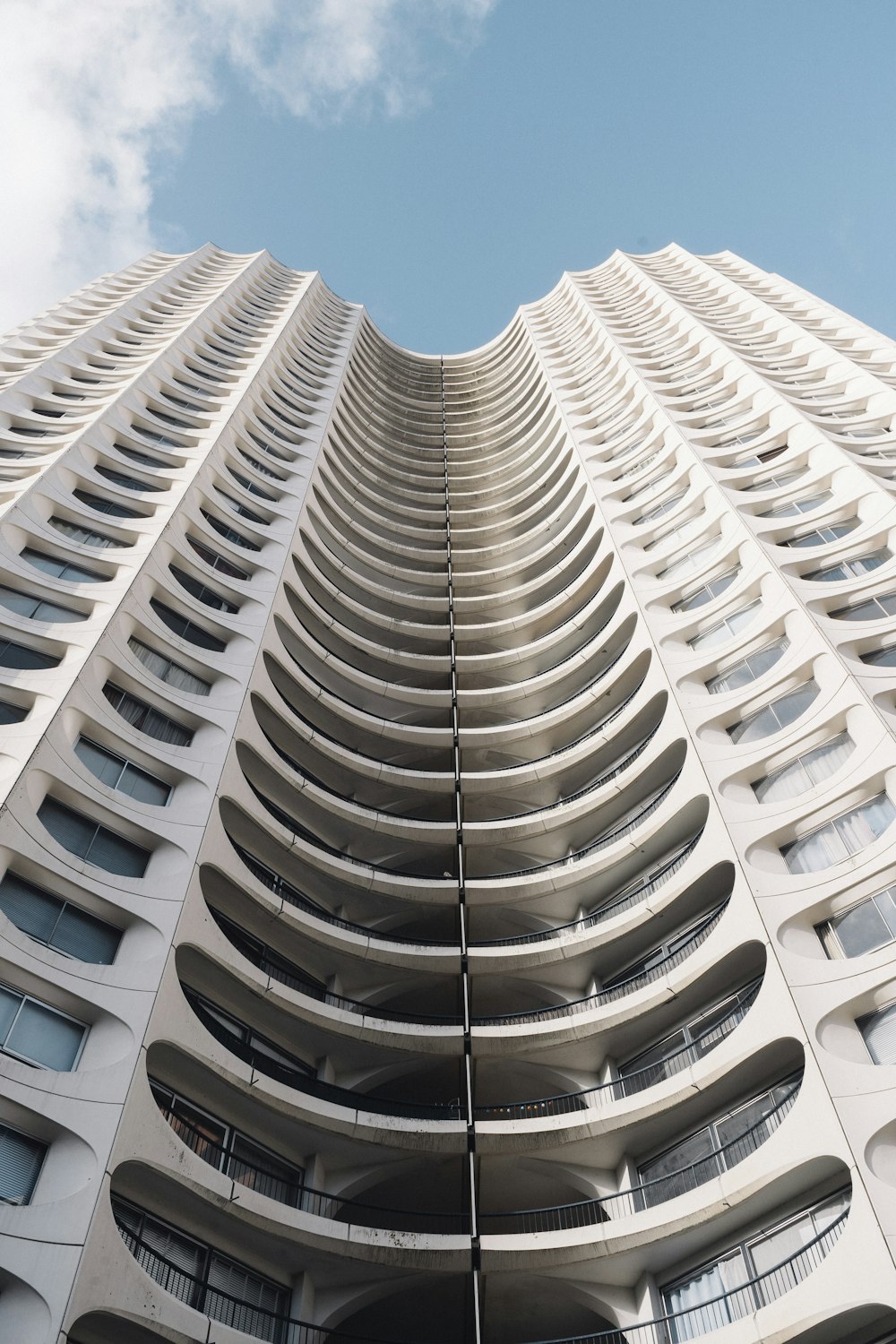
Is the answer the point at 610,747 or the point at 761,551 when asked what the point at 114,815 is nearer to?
the point at 610,747

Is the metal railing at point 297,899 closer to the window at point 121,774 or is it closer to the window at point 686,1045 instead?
the window at point 121,774

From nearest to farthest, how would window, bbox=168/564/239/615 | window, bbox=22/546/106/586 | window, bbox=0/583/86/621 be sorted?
window, bbox=0/583/86/621 → window, bbox=22/546/106/586 → window, bbox=168/564/239/615

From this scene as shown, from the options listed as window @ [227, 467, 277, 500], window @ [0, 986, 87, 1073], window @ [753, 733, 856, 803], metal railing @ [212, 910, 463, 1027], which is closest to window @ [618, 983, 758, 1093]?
window @ [753, 733, 856, 803]

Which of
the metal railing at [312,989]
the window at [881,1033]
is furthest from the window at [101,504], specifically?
the window at [881,1033]

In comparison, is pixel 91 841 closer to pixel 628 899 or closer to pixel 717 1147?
pixel 628 899

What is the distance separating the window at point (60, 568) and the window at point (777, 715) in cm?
1824

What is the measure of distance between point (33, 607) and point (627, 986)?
18.1m

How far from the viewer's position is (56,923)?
22.1 m

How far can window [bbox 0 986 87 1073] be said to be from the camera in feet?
64.2

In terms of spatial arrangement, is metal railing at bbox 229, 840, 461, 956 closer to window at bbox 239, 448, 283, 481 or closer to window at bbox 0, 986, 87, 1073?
window at bbox 0, 986, 87, 1073

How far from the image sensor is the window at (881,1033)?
19.8 meters

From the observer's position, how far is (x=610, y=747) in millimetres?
32375

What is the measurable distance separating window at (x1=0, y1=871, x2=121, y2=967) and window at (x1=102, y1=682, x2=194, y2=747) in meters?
6.12

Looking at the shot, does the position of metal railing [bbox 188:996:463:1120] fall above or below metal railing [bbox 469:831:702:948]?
below
